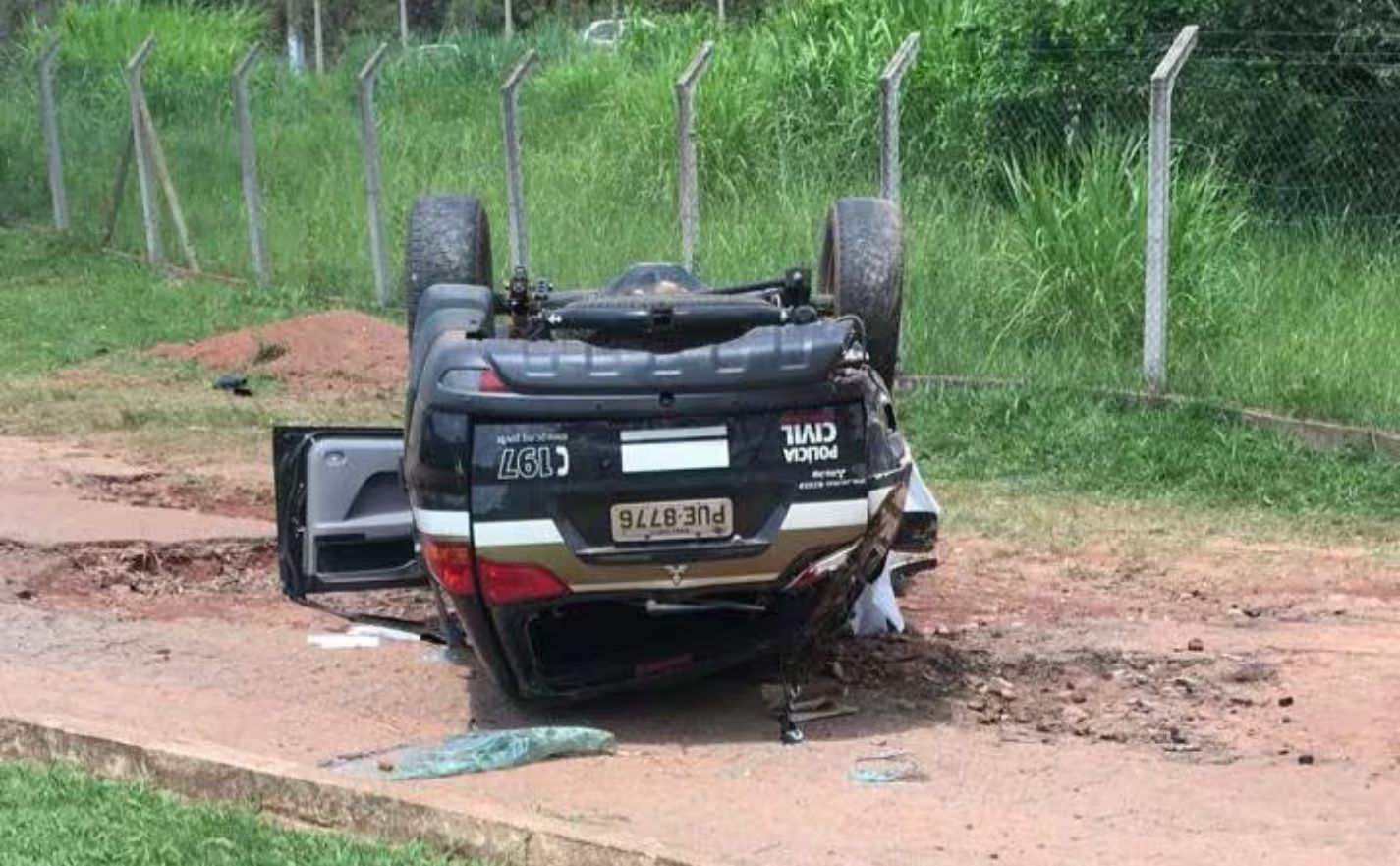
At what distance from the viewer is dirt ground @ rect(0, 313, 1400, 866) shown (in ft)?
17.1

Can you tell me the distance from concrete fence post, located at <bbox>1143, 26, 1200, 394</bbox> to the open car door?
490 cm

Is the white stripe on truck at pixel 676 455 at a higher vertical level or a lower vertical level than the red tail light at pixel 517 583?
higher

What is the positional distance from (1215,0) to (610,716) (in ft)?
30.0

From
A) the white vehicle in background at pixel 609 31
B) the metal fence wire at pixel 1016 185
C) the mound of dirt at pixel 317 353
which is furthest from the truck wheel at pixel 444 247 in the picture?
the white vehicle in background at pixel 609 31

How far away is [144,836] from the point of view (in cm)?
506

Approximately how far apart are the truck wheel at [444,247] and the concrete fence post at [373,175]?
8200 mm

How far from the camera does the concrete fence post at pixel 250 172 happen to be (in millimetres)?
17422

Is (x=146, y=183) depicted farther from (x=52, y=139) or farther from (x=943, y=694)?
(x=943, y=694)

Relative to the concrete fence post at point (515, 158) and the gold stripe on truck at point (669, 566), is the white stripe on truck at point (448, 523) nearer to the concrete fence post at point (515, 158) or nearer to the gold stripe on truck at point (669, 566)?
the gold stripe on truck at point (669, 566)

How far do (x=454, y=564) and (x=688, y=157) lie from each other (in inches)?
277

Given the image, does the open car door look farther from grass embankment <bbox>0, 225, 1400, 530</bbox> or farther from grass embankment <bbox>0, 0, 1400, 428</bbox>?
grass embankment <bbox>0, 0, 1400, 428</bbox>

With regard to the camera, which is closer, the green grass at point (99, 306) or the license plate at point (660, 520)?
the license plate at point (660, 520)

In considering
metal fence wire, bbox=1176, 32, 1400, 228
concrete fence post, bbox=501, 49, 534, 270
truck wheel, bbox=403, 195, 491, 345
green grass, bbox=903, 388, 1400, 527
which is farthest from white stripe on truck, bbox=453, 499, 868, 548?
concrete fence post, bbox=501, 49, 534, 270

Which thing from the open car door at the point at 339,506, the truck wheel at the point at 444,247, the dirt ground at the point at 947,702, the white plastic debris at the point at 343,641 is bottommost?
the white plastic debris at the point at 343,641
